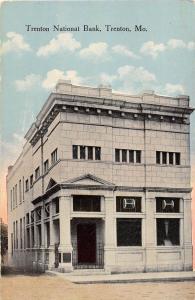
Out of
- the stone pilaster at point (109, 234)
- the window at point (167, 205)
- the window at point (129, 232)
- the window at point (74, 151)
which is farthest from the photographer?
the window at point (167, 205)

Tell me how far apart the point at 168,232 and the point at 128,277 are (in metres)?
2.74

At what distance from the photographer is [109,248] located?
19.3 meters

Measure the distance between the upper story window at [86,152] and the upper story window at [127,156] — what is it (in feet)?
2.51

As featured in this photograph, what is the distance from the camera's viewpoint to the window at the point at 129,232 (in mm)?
19594

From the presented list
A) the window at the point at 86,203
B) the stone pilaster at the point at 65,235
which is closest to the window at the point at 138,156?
the window at the point at 86,203

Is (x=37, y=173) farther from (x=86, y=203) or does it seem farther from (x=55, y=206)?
(x=86, y=203)

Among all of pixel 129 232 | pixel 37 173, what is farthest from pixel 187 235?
pixel 37 173

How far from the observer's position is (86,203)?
1934cm

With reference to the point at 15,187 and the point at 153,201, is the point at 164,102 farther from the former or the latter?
the point at 15,187

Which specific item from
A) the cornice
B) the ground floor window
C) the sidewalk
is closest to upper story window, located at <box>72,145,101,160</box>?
the cornice

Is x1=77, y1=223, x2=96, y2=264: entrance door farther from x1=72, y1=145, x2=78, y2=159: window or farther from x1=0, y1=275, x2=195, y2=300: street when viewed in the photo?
x1=0, y1=275, x2=195, y2=300: street

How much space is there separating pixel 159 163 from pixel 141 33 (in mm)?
5032

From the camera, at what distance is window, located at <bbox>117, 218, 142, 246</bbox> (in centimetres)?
1959

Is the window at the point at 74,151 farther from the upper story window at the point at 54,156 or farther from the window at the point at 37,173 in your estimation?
the window at the point at 37,173
